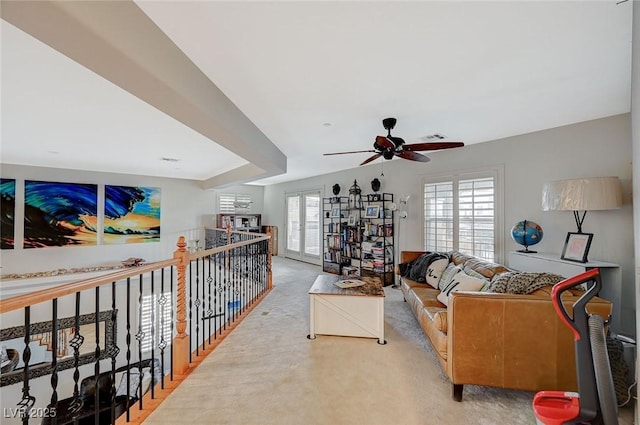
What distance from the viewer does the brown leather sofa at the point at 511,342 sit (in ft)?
5.59

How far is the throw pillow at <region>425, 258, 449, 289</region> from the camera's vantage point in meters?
3.29

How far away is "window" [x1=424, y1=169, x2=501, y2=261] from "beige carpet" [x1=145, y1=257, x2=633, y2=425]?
6.45ft

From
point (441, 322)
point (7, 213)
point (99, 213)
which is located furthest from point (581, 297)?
point (7, 213)

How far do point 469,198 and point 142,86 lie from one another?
14.0ft

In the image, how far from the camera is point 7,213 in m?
5.13

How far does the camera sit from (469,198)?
411 cm

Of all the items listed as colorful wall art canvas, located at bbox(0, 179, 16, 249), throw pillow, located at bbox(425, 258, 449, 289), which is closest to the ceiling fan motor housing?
throw pillow, located at bbox(425, 258, 449, 289)

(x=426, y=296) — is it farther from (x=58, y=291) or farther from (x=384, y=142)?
(x=58, y=291)

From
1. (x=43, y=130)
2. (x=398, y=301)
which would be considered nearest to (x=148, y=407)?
(x=398, y=301)

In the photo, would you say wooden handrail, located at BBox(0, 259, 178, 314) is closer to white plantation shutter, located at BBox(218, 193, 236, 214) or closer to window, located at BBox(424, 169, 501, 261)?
window, located at BBox(424, 169, 501, 261)

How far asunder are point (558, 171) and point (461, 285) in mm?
2137

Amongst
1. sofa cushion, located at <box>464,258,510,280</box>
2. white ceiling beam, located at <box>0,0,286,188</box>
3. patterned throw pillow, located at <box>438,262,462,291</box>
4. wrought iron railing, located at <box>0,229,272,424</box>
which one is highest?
white ceiling beam, located at <box>0,0,286,188</box>

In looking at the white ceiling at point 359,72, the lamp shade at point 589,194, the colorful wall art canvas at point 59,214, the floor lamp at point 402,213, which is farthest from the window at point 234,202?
the lamp shade at point 589,194

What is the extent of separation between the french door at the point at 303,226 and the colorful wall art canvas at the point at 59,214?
185 inches
